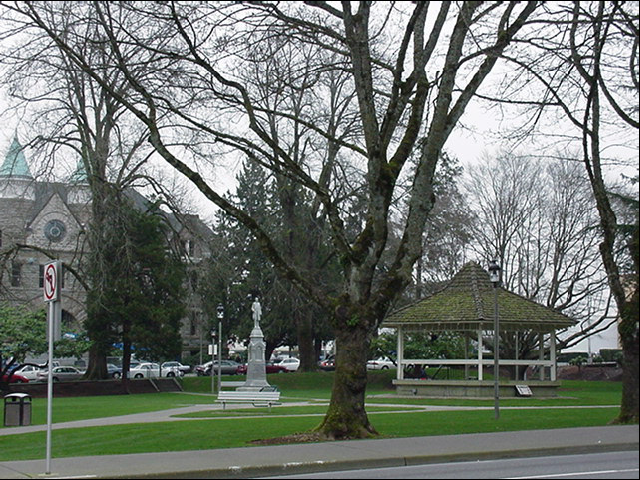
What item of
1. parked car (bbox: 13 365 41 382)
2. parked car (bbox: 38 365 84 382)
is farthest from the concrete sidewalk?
parked car (bbox: 13 365 41 382)

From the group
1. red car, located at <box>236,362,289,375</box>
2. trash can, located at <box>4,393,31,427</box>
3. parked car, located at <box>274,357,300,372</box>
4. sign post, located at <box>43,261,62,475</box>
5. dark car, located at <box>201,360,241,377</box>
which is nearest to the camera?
sign post, located at <box>43,261,62,475</box>

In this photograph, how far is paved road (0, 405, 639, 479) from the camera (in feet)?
44.3

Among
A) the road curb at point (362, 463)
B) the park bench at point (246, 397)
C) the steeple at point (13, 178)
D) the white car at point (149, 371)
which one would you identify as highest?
the steeple at point (13, 178)

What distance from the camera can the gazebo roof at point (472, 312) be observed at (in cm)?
3669

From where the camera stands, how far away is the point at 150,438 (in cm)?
1855

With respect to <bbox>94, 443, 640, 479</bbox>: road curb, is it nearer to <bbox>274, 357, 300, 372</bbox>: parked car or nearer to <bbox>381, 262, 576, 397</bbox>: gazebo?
<bbox>381, 262, 576, 397</bbox>: gazebo

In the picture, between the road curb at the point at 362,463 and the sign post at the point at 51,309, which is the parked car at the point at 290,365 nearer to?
the road curb at the point at 362,463

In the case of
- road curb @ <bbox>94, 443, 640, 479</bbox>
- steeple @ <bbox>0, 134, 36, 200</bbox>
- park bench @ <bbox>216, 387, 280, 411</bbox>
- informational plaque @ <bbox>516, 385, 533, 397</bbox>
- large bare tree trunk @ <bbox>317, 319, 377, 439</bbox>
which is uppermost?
steeple @ <bbox>0, 134, 36, 200</bbox>

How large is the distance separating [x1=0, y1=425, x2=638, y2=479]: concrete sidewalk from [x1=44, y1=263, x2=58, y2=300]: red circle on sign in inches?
107

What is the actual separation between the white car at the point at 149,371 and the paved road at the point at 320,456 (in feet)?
169

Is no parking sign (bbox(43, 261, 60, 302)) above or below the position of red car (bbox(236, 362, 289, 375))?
above

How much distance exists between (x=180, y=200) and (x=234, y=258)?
20.5 meters

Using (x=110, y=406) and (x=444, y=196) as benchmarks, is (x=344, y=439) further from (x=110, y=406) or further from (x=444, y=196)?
(x=444, y=196)

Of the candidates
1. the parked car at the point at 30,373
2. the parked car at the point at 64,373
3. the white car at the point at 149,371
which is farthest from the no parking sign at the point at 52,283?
the parked car at the point at 30,373
